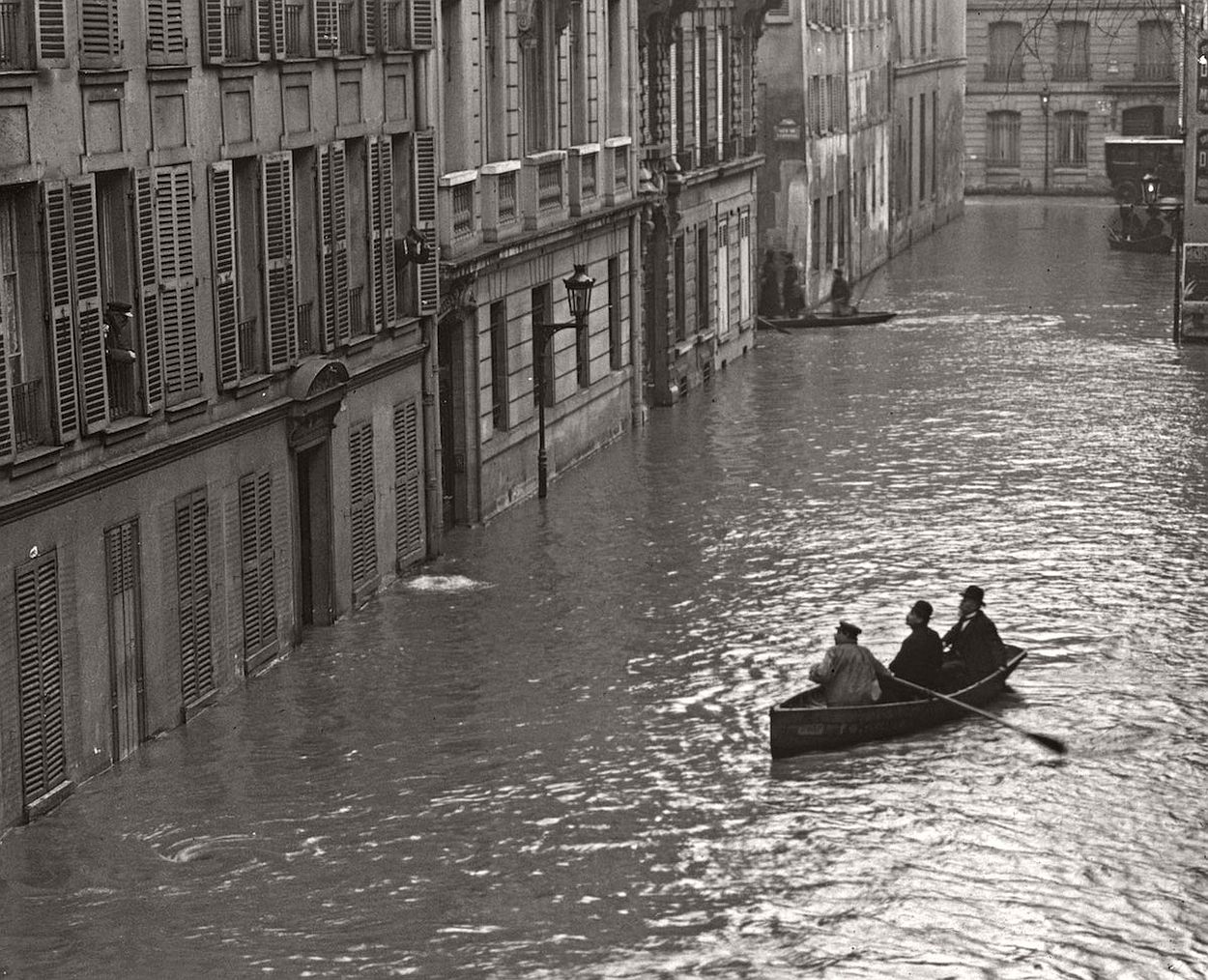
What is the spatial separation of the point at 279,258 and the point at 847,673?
8139mm

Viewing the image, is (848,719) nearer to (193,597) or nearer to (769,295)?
(193,597)

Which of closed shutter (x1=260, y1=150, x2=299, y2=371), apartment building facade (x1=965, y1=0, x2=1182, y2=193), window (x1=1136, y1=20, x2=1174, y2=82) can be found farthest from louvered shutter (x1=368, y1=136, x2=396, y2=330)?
window (x1=1136, y1=20, x2=1174, y2=82)

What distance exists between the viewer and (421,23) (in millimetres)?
32094

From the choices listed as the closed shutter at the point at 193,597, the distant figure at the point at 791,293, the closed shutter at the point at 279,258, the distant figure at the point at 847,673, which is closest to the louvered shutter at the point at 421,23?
the closed shutter at the point at 279,258

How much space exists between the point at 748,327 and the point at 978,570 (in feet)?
87.2

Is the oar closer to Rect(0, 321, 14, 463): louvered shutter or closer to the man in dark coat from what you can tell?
the man in dark coat

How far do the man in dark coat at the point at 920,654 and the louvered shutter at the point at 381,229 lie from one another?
9.13 m

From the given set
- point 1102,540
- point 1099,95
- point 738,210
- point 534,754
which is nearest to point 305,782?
point 534,754

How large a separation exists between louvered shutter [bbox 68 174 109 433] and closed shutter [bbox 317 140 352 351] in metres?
6.38

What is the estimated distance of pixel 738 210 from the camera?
56.6 metres

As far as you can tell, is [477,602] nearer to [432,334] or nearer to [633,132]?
[432,334]

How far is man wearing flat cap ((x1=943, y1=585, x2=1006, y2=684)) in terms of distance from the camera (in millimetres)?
25047

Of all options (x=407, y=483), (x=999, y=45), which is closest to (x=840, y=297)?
(x=407, y=483)

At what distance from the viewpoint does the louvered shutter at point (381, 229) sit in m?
30.5
